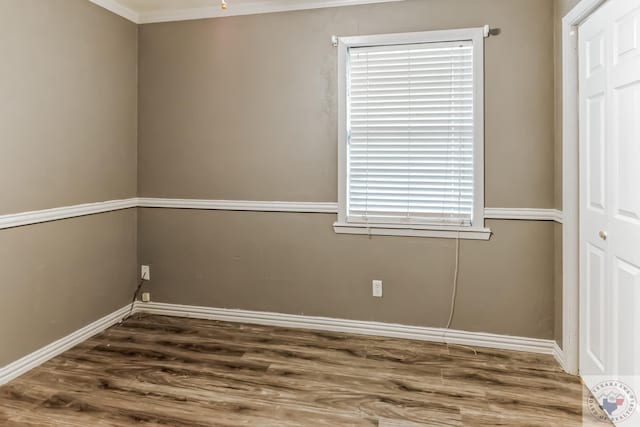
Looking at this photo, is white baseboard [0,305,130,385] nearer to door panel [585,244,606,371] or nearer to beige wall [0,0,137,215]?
beige wall [0,0,137,215]

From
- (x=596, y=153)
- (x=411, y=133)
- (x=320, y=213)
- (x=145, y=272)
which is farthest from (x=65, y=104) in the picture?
(x=596, y=153)

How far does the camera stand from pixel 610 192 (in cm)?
202

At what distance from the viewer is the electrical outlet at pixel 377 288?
10.3ft

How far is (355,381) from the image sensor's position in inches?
96.8

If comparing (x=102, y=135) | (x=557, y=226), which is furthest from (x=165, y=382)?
(x=557, y=226)

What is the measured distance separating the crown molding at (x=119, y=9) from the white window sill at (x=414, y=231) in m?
2.40

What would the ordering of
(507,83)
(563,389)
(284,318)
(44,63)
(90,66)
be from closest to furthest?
(563,389) → (44,63) → (507,83) → (90,66) → (284,318)

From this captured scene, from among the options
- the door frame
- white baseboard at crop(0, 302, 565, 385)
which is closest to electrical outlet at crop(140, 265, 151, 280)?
white baseboard at crop(0, 302, 565, 385)

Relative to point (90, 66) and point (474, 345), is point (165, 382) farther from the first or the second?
point (90, 66)

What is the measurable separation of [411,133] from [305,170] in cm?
85

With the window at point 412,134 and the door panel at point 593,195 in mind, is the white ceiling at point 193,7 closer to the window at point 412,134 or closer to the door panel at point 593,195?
the window at point 412,134

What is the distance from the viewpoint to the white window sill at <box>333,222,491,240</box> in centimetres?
294

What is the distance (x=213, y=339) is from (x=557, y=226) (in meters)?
2.55

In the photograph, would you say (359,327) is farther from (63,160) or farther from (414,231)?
(63,160)
